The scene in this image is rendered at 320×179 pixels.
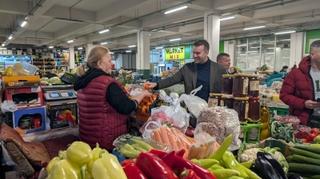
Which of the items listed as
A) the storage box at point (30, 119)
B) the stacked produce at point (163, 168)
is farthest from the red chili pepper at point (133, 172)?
the storage box at point (30, 119)

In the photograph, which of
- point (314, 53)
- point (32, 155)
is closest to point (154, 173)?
point (32, 155)

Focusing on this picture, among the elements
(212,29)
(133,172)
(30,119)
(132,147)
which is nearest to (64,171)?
(133,172)

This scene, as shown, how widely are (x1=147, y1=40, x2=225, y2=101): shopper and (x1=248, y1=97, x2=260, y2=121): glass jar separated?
0.84 meters

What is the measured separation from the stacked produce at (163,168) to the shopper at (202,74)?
2089 mm

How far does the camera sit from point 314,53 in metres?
2.72

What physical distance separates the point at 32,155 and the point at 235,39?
1566 cm

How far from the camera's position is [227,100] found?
Result: 2.26m

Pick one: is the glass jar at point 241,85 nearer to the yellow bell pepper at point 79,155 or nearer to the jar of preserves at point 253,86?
the jar of preserves at point 253,86

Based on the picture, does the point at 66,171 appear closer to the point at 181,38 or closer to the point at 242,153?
the point at 242,153

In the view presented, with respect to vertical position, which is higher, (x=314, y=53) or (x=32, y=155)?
(x=314, y=53)

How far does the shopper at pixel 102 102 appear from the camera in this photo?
7.34 feet

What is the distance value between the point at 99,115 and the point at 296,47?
44.0 feet

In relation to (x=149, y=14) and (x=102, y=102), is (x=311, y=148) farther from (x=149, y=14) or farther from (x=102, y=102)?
(x=149, y=14)

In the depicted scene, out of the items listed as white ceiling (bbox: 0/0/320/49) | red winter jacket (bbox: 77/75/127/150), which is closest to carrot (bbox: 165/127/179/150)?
red winter jacket (bbox: 77/75/127/150)
